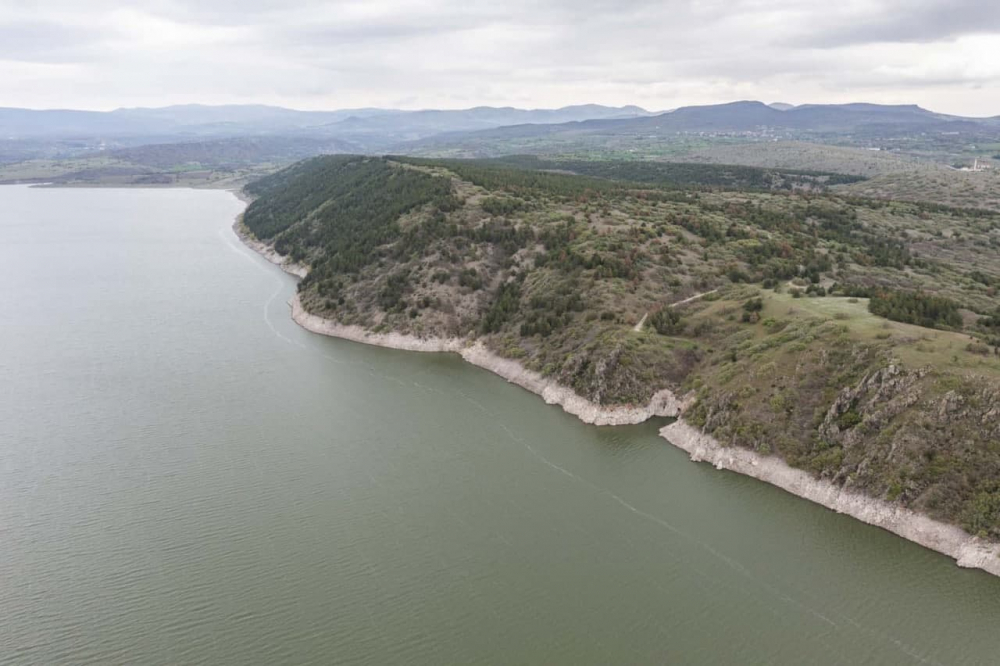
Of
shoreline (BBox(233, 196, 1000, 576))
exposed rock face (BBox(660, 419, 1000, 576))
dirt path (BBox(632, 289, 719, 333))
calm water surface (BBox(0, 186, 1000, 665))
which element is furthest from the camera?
dirt path (BBox(632, 289, 719, 333))

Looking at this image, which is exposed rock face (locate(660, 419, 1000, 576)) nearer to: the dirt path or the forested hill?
the forested hill

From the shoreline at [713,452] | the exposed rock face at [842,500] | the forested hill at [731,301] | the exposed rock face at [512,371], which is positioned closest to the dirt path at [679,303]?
the forested hill at [731,301]

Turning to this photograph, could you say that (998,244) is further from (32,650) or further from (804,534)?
(32,650)

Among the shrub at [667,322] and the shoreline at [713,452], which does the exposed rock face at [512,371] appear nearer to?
the shoreline at [713,452]

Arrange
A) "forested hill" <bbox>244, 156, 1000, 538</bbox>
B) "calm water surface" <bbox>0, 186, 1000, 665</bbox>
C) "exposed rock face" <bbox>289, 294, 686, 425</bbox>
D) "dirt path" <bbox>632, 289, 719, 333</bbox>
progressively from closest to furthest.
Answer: "calm water surface" <bbox>0, 186, 1000, 665</bbox>
"forested hill" <bbox>244, 156, 1000, 538</bbox>
"exposed rock face" <bbox>289, 294, 686, 425</bbox>
"dirt path" <bbox>632, 289, 719, 333</bbox>

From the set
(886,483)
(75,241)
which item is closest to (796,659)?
(886,483)

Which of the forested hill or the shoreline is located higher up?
the forested hill

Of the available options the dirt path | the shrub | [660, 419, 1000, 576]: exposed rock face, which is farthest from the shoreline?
the dirt path
